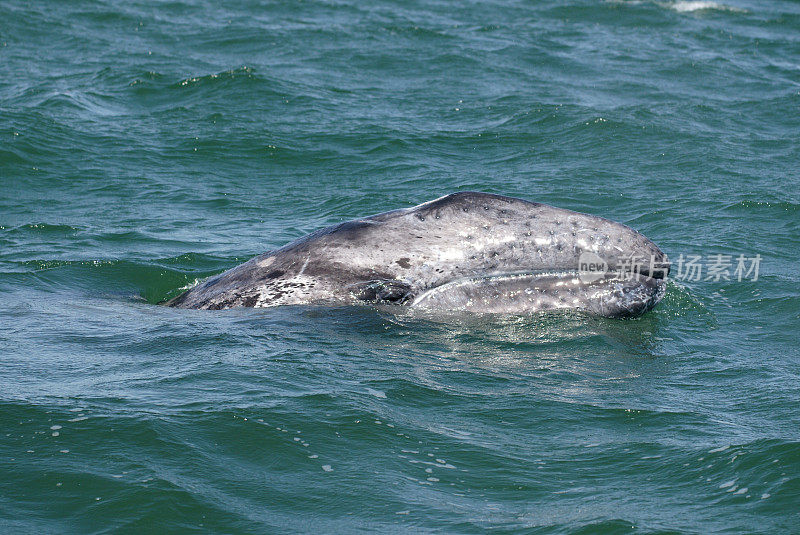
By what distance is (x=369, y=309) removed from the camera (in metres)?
8.77

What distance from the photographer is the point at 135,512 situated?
18.5 feet

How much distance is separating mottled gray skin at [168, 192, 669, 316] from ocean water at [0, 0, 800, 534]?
0.78 feet

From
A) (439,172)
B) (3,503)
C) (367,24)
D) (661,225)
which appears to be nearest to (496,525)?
(3,503)

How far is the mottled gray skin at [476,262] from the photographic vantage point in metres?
8.80

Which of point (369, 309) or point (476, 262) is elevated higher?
point (476, 262)

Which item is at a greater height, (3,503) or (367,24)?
(367,24)

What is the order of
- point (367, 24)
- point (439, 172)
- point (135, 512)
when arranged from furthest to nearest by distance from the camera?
point (367, 24) → point (439, 172) → point (135, 512)

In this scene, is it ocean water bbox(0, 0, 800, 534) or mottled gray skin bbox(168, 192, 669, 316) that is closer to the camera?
ocean water bbox(0, 0, 800, 534)

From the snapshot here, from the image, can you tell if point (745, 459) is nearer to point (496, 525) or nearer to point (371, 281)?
point (496, 525)

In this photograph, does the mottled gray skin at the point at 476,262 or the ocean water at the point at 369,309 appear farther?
the mottled gray skin at the point at 476,262

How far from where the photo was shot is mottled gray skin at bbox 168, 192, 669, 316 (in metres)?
8.80

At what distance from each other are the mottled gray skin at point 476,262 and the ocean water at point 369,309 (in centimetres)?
24

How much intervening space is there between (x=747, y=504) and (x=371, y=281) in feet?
12.6

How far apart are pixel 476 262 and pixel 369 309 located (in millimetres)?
977
